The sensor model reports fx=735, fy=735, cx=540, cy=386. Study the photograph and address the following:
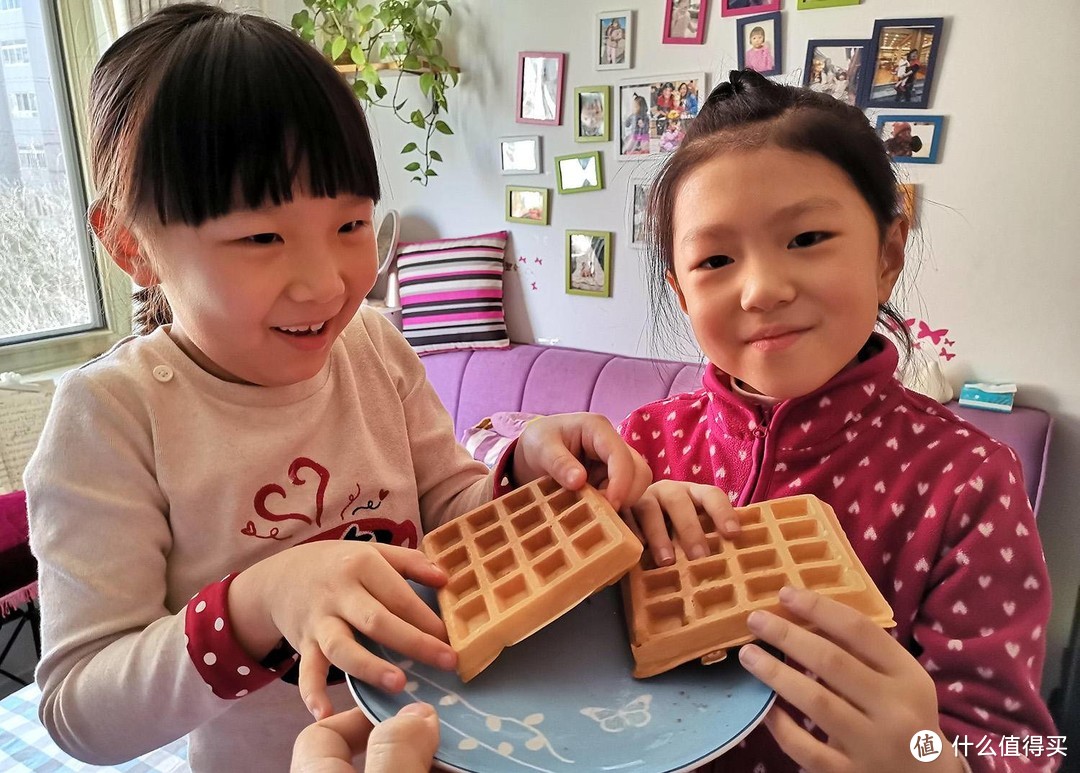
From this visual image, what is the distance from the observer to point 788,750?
1.84 ft

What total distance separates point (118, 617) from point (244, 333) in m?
0.29

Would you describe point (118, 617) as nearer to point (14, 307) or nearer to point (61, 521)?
point (61, 521)

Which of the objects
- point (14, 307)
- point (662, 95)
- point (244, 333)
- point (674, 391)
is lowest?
point (674, 391)

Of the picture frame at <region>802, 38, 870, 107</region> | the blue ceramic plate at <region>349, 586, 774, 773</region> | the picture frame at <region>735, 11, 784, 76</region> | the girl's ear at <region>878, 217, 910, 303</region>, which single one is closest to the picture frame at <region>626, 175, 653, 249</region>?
the picture frame at <region>735, 11, 784, 76</region>

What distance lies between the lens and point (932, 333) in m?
2.15

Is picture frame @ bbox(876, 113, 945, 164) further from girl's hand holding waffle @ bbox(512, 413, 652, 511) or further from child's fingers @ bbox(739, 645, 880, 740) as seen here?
child's fingers @ bbox(739, 645, 880, 740)

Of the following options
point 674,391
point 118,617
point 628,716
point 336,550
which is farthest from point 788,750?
point 674,391

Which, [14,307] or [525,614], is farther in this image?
[14,307]

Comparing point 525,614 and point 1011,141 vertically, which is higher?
point 1011,141

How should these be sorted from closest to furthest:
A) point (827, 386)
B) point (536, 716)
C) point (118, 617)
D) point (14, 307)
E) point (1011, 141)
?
1. point (536, 716)
2. point (118, 617)
3. point (827, 386)
4. point (1011, 141)
5. point (14, 307)

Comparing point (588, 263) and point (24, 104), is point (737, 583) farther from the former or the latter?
point (24, 104)

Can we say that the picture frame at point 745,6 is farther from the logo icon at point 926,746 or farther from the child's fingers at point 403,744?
the child's fingers at point 403,744

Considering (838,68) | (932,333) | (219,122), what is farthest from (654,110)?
(219,122)

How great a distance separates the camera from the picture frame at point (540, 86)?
105 inches
